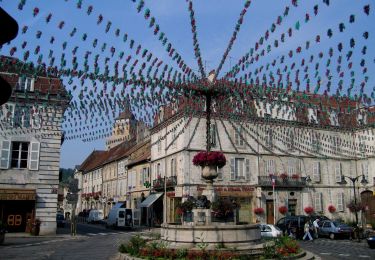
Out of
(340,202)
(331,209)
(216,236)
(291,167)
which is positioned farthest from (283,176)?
(216,236)

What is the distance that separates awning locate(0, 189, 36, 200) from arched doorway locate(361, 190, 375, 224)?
2834 cm

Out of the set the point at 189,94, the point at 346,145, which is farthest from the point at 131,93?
the point at 346,145

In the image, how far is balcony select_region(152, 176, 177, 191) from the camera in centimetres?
3250

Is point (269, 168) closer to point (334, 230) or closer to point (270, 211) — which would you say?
point (270, 211)

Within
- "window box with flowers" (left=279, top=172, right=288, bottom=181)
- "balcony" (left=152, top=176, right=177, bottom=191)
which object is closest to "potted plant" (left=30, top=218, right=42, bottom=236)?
"balcony" (left=152, top=176, right=177, bottom=191)

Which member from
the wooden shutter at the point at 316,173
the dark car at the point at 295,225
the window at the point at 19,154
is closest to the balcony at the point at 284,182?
the wooden shutter at the point at 316,173

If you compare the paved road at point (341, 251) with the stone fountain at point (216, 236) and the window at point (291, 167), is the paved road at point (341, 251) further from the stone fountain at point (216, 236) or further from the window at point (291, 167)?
the window at point (291, 167)

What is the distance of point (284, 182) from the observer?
3331cm

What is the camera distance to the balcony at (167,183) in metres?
32.5

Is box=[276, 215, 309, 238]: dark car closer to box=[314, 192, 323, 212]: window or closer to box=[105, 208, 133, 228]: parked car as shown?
box=[314, 192, 323, 212]: window

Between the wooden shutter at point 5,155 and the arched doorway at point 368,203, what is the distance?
30053mm

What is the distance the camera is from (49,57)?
34.9 ft

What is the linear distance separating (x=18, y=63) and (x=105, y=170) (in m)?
44.5

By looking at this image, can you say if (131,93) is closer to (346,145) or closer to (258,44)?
(258,44)
